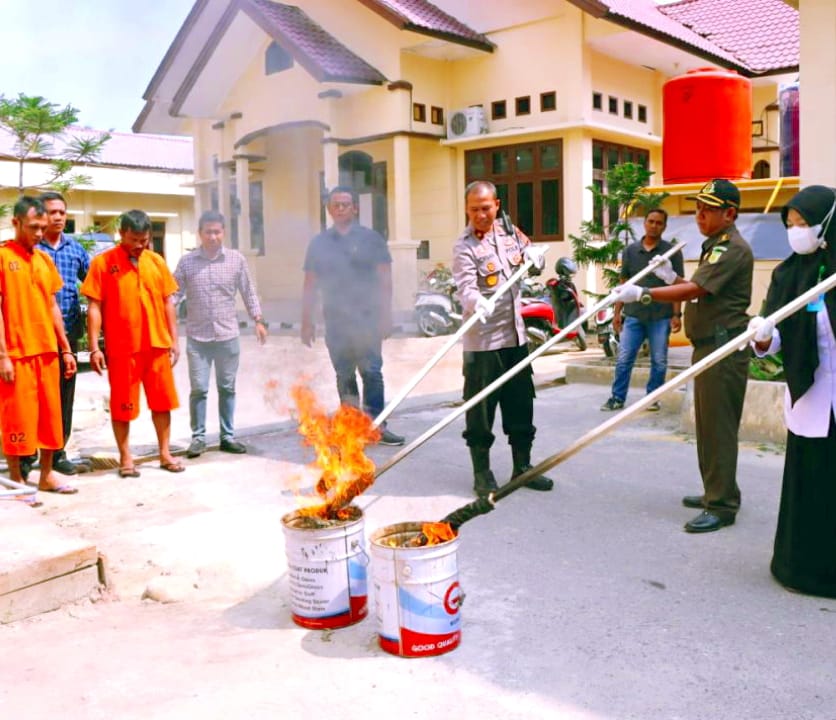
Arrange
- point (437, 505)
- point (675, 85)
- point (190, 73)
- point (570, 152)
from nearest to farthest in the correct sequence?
point (437, 505)
point (675, 85)
point (190, 73)
point (570, 152)

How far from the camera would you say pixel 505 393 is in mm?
5484

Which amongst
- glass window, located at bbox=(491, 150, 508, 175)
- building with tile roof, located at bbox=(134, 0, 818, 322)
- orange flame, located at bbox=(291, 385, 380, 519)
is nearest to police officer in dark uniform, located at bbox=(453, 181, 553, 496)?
orange flame, located at bbox=(291, 385, 380, 519)

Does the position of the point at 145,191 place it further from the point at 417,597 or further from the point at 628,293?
the point at 417,597

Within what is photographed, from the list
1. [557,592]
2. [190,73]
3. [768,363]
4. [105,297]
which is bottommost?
[557,592]

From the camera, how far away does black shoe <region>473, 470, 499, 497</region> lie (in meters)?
5.39

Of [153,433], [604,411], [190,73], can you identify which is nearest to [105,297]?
[153,433]

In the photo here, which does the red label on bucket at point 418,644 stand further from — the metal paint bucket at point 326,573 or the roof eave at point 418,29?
the roof eave at point 418,29

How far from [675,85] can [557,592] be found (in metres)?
9.83

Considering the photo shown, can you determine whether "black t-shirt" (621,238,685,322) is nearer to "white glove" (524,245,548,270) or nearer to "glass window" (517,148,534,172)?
"white glove" (524,245,548,270)

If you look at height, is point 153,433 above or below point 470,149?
below

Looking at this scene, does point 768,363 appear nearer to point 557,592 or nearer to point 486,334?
point 486,334

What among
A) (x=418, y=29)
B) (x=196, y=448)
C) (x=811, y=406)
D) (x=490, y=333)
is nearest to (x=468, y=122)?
(x=418, y=29)

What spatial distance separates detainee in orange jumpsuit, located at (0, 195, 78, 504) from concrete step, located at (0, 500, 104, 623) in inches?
47.8

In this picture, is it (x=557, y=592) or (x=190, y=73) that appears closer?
(x=557, y=592)
